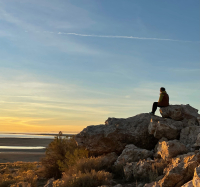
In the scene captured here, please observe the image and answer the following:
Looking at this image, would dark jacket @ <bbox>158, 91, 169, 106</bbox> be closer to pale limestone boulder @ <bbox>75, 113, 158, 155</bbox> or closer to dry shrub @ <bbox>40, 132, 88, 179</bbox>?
pale limestone boulder @ <bbox>75, 113, 158, 155</bbox>

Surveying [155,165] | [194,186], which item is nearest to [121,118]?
[155,165]

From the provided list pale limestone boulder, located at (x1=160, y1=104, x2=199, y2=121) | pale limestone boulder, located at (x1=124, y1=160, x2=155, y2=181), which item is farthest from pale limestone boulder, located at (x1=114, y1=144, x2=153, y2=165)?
pale limestone boulder, located at (x1=160, y1=104, x2=199, y2=121)

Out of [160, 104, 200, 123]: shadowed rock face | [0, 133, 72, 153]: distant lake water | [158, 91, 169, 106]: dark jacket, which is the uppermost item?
[158, 91, 169, 106]: dark jacket

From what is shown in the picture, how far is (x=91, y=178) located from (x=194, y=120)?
719cm

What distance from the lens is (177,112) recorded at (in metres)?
12.7

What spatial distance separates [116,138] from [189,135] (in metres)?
3.62

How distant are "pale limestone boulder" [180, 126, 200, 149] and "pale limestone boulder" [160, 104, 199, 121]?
1.23m

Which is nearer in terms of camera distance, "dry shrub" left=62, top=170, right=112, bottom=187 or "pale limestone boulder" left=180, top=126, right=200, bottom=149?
"dry shrub" left=62, top=170, right=112, bottom=187

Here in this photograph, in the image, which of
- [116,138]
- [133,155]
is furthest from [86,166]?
[116,138]

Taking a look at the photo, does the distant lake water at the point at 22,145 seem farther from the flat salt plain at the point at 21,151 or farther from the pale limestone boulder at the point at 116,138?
the pale limestone boulder at the point at 116,138

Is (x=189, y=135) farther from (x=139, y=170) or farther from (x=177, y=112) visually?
(x=139, y=170)

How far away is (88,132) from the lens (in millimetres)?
12828

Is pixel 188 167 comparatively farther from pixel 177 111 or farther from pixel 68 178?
pixel 177 111

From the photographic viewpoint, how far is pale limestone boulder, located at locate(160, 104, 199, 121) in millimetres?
12698
